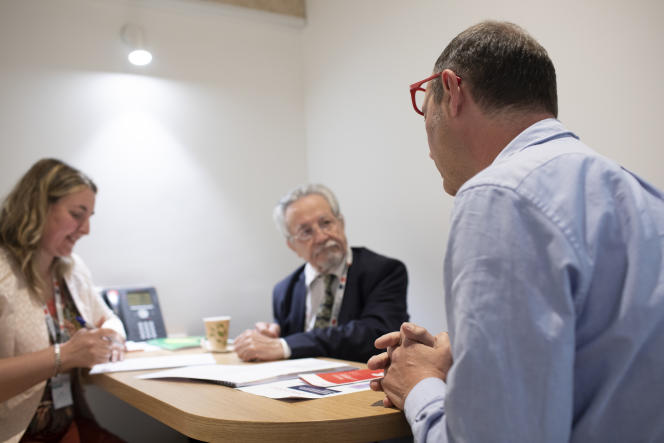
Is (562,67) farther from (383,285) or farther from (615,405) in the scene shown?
Answer: (615,405)

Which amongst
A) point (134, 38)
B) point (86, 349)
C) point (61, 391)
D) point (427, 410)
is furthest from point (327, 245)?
point (134, 38)

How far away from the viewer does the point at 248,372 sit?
1.48 metres

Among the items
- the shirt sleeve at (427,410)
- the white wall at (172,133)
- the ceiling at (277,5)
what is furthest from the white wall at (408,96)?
the shirt sleeve at (427,410)

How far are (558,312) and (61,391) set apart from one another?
6.02 ft

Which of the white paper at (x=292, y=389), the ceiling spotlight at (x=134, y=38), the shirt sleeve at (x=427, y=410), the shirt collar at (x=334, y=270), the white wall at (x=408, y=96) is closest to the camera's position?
the shirt sleeve at (x=427, y=410)

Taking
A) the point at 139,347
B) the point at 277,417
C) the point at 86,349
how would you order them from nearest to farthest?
the point at 277,417 < the point at 86,349 < the point at 139,347

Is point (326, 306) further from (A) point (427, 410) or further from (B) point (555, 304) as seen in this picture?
(B) point (555, 304)

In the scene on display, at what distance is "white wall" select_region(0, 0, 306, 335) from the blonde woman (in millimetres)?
647

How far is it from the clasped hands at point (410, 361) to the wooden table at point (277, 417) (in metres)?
0.04

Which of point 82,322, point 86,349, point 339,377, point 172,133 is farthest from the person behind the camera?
point 172,133

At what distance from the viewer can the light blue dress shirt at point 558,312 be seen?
708mm

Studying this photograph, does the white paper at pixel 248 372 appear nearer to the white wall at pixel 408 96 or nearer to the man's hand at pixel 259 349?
the man's hand at pixel 259 349

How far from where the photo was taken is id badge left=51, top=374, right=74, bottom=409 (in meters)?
1.96

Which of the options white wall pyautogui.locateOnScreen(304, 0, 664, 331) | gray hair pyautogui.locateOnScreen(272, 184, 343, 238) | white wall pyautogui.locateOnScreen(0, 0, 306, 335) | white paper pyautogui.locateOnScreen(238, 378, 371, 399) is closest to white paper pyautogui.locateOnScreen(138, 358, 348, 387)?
white paper pyautogui.locateOnScreen(238, 378, 371, 399)
